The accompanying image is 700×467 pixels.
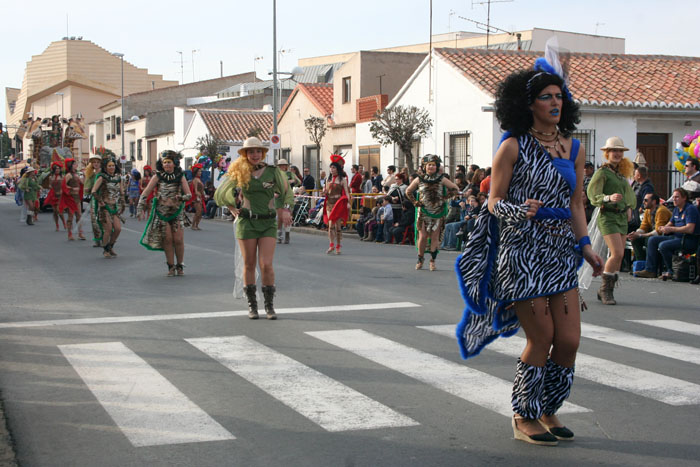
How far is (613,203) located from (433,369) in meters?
4.51

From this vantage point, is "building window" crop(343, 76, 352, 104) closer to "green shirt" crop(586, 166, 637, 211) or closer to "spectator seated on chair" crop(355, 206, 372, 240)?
"spectator seated on chair" crop(355, 206, 372, 240)

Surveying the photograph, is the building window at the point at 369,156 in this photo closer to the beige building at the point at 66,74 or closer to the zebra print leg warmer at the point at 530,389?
the zebra print leg warmer at the point at 530,389

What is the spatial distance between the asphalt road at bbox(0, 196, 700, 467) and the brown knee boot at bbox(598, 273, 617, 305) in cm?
15

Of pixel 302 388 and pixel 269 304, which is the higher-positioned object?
pixel 269 304

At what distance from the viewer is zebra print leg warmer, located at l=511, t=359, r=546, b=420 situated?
16.3 ft

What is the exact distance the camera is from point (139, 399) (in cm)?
605

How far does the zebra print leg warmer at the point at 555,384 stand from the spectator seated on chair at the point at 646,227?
9960 mm

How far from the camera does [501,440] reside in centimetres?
512

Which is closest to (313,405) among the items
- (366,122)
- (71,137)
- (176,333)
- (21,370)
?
(21,370)

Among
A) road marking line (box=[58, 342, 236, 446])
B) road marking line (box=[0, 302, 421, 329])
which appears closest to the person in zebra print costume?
road marking line (box=[58, 342, 236, 446])

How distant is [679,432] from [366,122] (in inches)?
1209

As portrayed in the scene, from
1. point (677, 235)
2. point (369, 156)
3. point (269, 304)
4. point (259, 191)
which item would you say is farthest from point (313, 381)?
point (369, 156)

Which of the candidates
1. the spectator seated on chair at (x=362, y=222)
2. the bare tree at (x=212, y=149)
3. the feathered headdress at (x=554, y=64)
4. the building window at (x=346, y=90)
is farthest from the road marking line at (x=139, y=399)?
the bare tree at (x=212, y=149)

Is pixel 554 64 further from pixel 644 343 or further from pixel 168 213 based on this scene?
pixel 168 213
